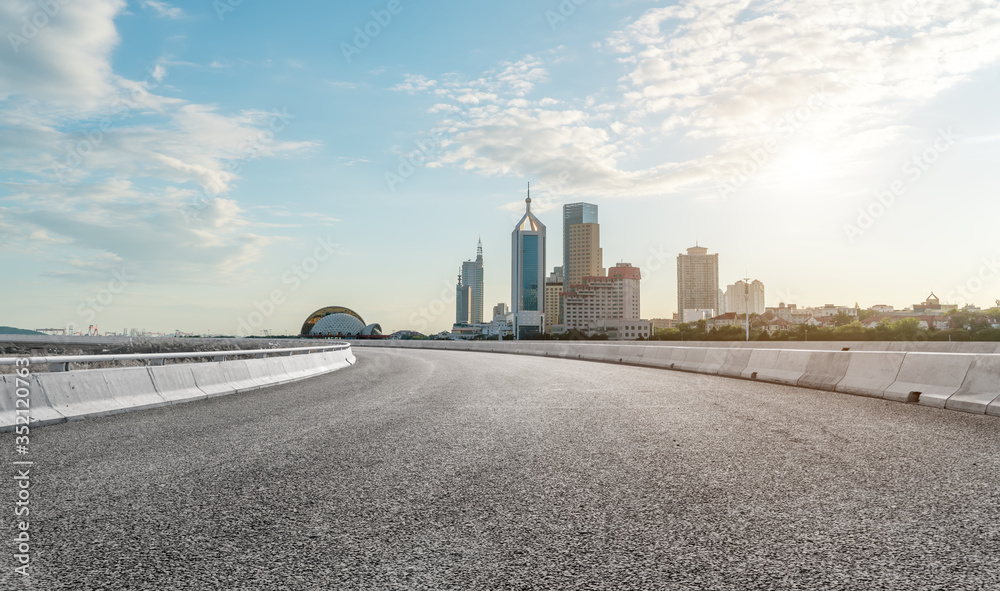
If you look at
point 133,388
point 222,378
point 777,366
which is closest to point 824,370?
point 777,366

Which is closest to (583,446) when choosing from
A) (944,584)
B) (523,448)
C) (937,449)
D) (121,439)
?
(523,448)

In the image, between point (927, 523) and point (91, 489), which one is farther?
point (91, 489)

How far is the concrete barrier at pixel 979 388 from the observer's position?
1002 cm

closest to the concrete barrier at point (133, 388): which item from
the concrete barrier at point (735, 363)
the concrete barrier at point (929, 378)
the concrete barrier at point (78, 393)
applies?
the concrete barrier at point (78, 393)

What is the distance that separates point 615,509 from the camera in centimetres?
477

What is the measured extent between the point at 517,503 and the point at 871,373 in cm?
1081

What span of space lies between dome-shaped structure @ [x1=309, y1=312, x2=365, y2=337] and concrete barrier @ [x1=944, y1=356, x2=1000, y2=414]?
589 feet

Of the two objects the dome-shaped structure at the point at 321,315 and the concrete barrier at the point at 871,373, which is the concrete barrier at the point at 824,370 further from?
the dome-shaped structure at the point at 321,315

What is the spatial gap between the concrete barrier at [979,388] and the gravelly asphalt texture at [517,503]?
1.26 m

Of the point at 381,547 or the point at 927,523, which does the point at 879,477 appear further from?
the point at 381,547

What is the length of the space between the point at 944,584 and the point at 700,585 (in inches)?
47.7

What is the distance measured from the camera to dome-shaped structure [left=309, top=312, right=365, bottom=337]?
184375 millimetres

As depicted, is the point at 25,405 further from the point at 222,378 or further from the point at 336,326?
the point at 336,326

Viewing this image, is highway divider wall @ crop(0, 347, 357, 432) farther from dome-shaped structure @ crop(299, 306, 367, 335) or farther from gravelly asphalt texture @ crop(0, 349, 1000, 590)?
dome-shaped structure @ crop(299, 306, 367, 335)
